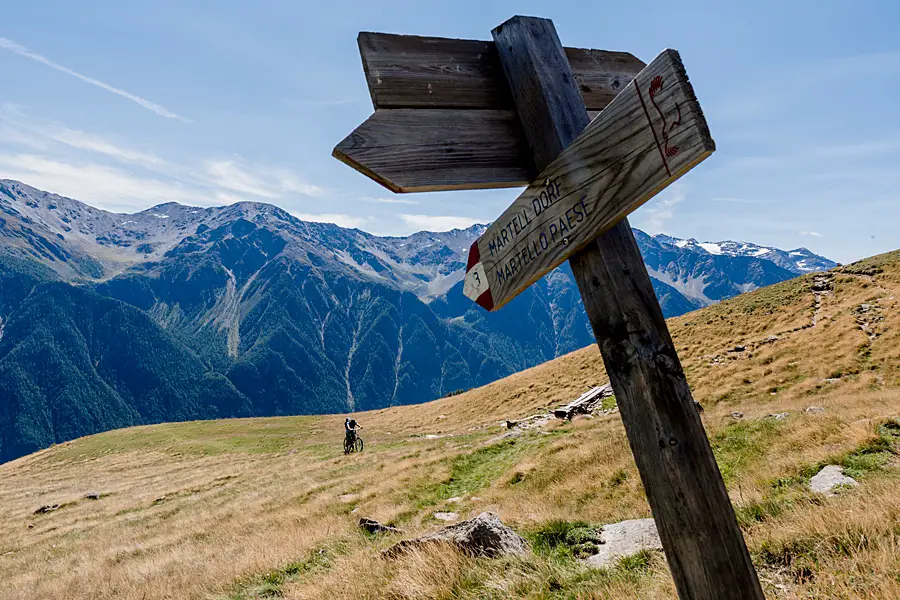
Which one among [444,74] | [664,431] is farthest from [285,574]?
[444,74]

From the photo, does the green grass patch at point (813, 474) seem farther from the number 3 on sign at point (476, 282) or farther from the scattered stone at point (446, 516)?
the scattered stone at point (446, 516)

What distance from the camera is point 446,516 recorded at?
9.38 metres

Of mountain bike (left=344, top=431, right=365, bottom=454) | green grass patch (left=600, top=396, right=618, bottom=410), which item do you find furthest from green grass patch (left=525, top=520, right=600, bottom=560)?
mountain bike (left=344, top=431, right=365, bottom=454)

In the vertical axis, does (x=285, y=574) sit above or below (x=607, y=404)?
above

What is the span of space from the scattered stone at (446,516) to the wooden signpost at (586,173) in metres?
7.61

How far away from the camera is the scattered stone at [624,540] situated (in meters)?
4.95

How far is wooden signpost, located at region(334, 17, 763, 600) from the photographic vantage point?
1854 mm

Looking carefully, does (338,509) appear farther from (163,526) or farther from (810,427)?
(810,427)

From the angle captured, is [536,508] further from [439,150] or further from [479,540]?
[439,150]

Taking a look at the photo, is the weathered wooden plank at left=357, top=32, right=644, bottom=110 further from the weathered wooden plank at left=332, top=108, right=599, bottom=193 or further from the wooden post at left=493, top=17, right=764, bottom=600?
the wooden post at left=493, top=17, right=764, bottom=600

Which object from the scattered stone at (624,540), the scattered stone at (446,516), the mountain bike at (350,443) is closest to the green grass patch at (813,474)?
the scattered stone at (624,540)

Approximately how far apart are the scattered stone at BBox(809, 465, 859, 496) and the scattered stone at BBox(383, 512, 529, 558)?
377 centimetres

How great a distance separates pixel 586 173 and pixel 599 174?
82mm

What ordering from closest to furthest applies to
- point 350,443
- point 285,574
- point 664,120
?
1. point 664,120
2. point 285,574
3. point 350,443
